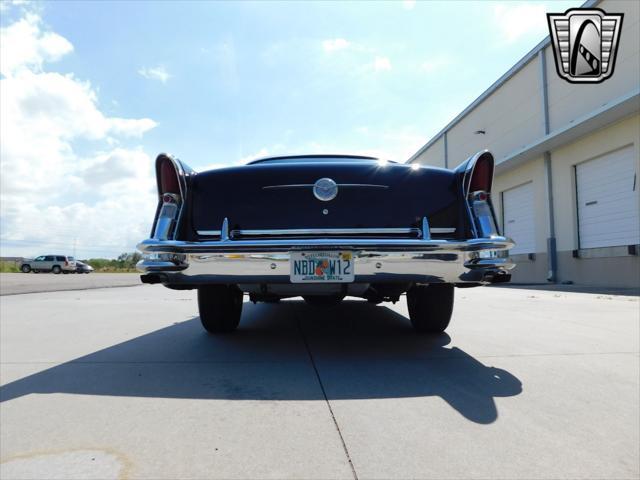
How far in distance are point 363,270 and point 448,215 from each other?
761 millimetres

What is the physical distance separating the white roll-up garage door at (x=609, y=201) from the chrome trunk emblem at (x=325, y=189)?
11441mm

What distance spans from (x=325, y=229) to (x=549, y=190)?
566 inches

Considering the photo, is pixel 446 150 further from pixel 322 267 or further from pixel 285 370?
pixel 285 370

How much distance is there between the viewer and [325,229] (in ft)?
9.38

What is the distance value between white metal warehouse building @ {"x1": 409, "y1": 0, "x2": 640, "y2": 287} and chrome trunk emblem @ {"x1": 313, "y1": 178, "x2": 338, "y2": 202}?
34.8 feet

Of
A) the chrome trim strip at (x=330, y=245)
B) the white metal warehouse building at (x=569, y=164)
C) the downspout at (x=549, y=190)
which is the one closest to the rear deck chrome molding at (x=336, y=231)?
the chrome trim strip at (x=330, y=245)

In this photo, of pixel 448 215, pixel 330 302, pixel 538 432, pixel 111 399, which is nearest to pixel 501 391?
pixel 538 432

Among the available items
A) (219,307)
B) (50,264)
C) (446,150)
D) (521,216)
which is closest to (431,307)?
(219,307)

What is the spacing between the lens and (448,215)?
2938mm

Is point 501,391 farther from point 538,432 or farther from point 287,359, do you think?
point 287,359

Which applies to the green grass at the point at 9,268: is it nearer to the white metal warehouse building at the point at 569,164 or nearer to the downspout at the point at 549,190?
the white metal warehouse building at the point at 569,164

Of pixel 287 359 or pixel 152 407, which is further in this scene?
pixel 287 359

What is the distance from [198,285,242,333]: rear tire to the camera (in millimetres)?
3338

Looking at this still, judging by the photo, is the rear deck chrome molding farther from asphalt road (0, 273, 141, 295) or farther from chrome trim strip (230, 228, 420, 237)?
asphalt road (0, 273, 141, 295)
